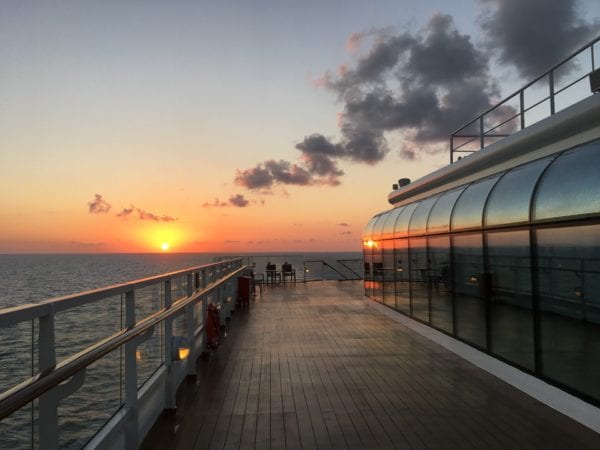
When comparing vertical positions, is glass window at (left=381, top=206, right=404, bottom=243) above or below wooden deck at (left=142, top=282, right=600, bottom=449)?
above

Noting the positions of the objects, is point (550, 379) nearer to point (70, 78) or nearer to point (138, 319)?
point (138, 319)

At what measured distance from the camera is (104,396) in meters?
3.62

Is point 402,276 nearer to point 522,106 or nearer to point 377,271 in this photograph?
point 377,271

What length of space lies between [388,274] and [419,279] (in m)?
2.74

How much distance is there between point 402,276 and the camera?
37.1ft

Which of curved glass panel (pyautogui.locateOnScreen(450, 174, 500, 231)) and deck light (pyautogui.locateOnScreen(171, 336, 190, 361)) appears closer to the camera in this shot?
deck light (pyautogui.locateOnScreen(171, 336, 190, 361))

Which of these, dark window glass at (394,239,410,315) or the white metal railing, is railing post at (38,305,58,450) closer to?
the white metal railing

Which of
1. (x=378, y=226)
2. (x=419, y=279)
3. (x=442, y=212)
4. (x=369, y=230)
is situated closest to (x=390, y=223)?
(x=378, y=226)

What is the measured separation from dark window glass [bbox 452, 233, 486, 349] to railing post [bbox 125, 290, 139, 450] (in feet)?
16.8

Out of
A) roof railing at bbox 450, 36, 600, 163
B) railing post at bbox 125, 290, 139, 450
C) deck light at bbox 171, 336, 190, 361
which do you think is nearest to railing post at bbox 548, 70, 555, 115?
roof railing at bbox 450, 36, 600, 163

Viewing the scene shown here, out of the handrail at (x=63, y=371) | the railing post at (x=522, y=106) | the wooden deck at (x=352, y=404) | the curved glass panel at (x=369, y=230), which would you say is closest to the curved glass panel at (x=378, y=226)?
the curved glass panel at (x=369, y=230)

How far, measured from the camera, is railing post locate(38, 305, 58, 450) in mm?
2262

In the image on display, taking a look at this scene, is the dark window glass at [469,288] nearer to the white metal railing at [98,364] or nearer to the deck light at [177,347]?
the white metal railing at [98,364]

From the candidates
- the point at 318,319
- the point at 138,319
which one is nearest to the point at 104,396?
the point at 138,319
